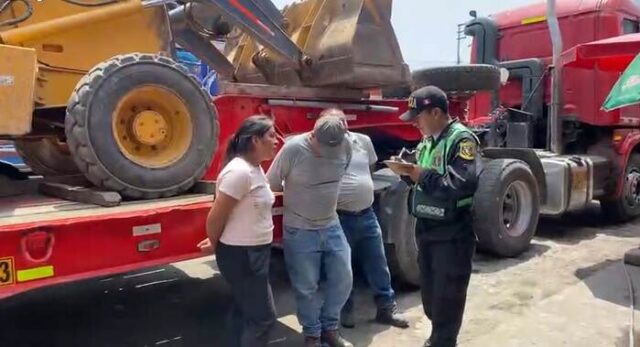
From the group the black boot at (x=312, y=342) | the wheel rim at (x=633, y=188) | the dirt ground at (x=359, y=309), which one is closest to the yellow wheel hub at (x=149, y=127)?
the dirt ground at (x=359, y=309)

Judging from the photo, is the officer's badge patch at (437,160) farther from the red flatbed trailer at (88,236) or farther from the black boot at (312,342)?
the black boot at (312,342)

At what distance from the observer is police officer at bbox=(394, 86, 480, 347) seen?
321 cm

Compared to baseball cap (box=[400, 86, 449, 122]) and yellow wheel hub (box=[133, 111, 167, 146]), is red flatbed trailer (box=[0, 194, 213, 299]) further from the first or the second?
baseball cap (box=[400, 86, 449, 122])

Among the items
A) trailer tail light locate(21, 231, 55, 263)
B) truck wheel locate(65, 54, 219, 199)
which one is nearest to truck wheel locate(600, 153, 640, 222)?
truck wheel locate(65, 54, 219, 199)

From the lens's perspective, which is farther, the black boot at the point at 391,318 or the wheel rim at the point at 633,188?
the wheel rim at the point at 633,188

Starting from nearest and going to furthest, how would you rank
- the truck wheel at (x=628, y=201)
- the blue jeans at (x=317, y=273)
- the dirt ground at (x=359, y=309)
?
the blue jeans at (x=317, y=273) < the dirt ground at (x=359, y=309) < the truck wheel at (x=628, y=201)

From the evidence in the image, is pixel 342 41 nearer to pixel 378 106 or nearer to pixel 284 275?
pixel 378 106

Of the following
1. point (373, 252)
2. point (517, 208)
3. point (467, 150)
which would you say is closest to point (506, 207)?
point (517, 208)

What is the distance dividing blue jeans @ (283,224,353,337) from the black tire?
9.37 ft

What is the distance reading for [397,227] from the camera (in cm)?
500

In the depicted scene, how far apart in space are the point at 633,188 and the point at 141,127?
23.3 feet

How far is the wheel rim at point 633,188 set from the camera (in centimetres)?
832

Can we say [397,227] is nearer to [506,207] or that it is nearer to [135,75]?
[506,207]

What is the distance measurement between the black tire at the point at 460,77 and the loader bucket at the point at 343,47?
84cm
